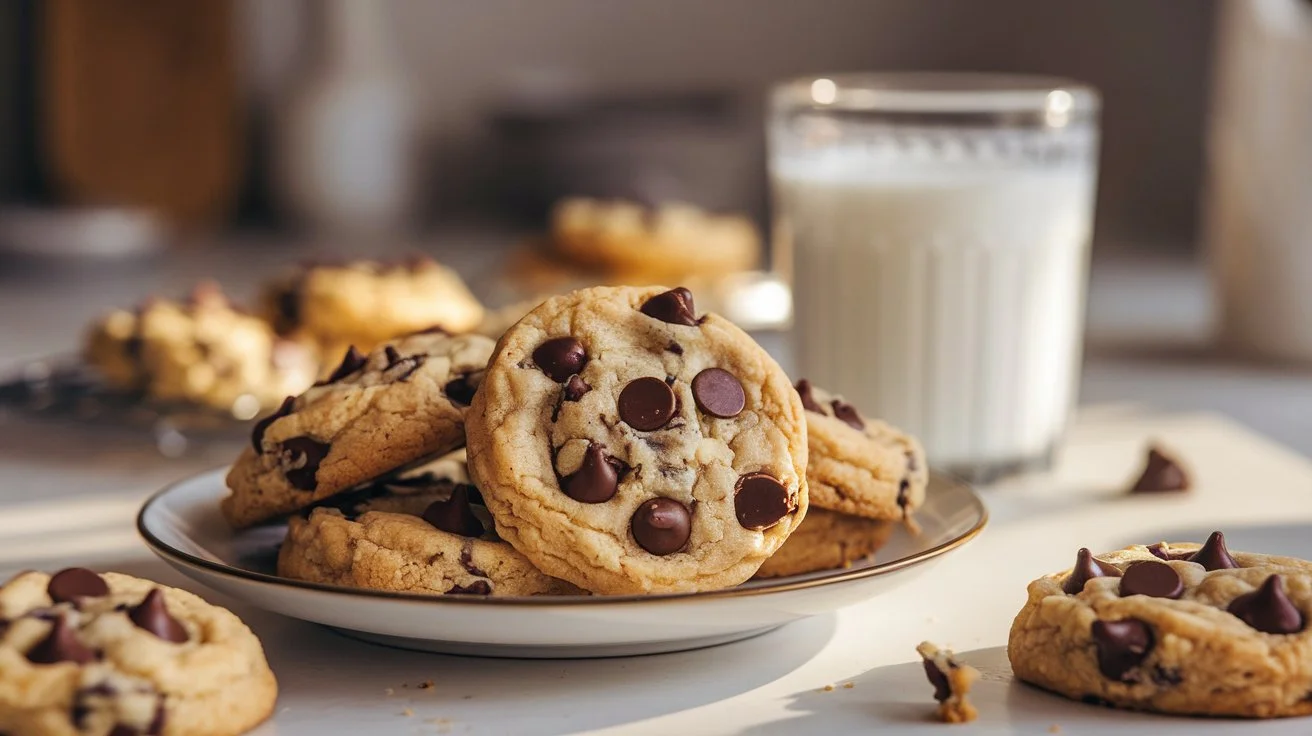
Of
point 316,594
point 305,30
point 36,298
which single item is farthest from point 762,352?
point 305,30

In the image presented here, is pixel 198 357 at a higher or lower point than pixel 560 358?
lower

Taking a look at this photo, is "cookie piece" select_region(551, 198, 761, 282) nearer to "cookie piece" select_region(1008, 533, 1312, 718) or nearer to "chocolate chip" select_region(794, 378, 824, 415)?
"chocolate chip" select_region(794, 378, 824, 415)

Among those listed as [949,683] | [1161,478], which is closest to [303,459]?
[949,683]

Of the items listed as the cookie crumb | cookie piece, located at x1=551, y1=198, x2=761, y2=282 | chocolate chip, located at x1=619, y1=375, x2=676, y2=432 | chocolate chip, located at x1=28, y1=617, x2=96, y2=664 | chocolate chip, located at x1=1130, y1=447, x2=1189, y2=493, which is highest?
chocolate chip, located at x1=619, y1=375, x2=676, y2=432

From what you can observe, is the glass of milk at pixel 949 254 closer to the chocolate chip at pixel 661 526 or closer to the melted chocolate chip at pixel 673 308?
the melted chocolate chip at pixel 673 308

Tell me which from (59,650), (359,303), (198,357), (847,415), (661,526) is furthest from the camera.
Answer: (359,303)

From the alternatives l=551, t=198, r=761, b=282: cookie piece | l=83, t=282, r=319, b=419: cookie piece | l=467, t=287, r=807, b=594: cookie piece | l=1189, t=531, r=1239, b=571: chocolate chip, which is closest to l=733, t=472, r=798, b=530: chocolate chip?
l=467, t=287, r=807, b=594: cookie piece

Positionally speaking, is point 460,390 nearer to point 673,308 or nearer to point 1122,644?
point 673,308
